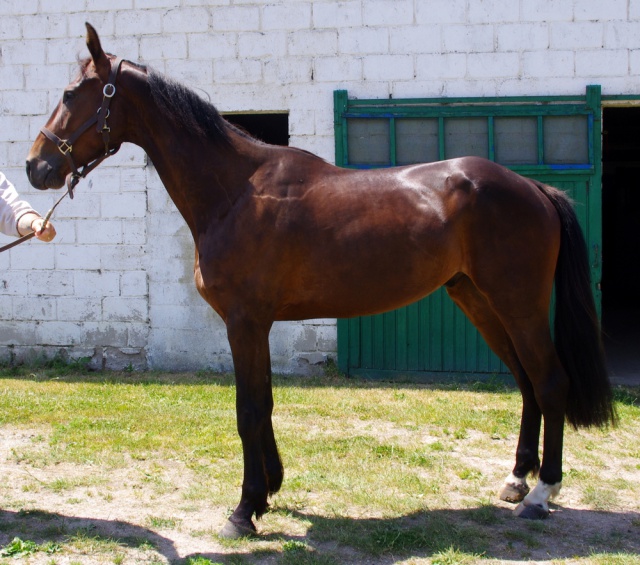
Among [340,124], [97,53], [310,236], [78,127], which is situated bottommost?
[310,236]

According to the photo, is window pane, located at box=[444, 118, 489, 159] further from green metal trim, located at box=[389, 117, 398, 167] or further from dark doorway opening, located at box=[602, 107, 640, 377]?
dark doorway opening, located at box=[602, 107, 640, 377]

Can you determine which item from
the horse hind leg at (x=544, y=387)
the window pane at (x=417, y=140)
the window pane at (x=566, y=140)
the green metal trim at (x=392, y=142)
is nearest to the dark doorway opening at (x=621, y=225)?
the window pane at (x=566, y=140)

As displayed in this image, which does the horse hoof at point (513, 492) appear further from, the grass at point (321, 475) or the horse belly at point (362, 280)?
the horse belly at point (362, 280)

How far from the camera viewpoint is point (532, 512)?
3523mm

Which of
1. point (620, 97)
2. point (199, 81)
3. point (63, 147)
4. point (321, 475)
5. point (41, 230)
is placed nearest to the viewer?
point (63, 147)

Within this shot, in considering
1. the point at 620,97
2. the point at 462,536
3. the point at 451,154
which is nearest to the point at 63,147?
the point at 462,536

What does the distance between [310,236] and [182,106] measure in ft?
2.99

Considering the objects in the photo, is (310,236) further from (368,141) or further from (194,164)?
(368,141)

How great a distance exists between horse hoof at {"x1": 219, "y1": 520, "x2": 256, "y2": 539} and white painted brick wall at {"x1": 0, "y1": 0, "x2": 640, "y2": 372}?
3.89m

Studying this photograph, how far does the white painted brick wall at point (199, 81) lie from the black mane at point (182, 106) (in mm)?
3629

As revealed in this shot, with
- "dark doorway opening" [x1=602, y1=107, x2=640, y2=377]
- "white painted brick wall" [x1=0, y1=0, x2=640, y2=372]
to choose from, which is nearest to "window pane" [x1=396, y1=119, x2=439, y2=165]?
"white painted brick wall" [x1=0, y1=0, x2=640, y2=372]

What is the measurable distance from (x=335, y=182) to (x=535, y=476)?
1.97m

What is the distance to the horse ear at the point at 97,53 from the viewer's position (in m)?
3.34

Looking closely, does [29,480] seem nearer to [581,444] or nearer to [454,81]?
[581,444]
